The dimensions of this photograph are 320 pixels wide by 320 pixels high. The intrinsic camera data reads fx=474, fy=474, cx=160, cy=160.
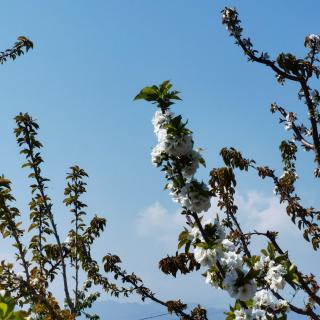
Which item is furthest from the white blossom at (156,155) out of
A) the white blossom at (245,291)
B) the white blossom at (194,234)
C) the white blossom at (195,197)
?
the white blossom at (245,291)

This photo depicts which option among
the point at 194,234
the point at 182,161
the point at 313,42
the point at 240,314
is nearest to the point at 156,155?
the point at 182,161

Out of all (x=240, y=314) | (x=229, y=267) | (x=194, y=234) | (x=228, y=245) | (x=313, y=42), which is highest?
(x=313, y=42)

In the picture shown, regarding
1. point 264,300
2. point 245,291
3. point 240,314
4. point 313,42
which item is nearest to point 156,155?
point 245,291

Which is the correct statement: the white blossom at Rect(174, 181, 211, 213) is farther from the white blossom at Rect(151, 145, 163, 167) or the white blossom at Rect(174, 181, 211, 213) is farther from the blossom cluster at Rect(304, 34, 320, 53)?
the blossom cluster at Rect(304, 34, 320, 53)

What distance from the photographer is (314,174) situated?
796 centimetres

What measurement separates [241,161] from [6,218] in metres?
3.99

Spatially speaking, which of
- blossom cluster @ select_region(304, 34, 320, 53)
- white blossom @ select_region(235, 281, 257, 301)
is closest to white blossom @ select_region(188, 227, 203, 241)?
white blossom @ select_region(235, 281, 257, 301)

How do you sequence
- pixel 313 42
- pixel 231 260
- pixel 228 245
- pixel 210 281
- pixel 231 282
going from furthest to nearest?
1. pixel 313 42
2. pixel 210 281
3. pixel 228 245
4. pixel 231 260
5. pixel 231 282

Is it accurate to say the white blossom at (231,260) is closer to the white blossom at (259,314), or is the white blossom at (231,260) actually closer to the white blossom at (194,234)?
the white blossom at (194,234)

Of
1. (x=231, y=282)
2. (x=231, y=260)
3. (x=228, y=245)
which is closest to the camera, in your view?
(x=231, y=282)

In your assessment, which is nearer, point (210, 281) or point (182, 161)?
point (182, 161)

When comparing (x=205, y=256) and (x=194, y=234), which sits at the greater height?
(x=194, y=234)

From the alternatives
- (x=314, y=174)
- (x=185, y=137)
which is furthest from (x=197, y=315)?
(x=185, y=137)

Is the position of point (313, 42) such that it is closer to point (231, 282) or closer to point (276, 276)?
point (276, 276)
